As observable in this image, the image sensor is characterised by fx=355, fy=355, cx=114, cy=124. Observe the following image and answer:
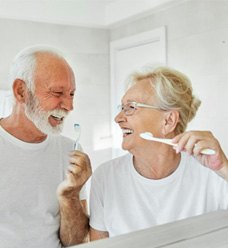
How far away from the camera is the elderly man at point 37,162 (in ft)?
1.19

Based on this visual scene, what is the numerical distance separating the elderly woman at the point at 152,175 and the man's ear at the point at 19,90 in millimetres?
113

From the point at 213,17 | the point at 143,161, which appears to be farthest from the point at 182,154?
the point at 213,17

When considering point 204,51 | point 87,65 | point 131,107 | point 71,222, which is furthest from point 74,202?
point 87,65

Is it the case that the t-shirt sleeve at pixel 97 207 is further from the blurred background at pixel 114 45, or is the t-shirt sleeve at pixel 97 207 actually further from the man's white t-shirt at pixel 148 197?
the blurred background at pixel 114 45

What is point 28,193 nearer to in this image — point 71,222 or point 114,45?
point 71,222

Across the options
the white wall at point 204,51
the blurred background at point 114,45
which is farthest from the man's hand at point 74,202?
the white wall at point 204,51

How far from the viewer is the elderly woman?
0.39 m

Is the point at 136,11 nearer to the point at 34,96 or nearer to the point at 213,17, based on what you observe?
the point at 213,17

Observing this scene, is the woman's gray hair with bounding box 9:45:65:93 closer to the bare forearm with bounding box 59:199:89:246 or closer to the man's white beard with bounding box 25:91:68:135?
the man's white beard with bounding box 25:91:68:135

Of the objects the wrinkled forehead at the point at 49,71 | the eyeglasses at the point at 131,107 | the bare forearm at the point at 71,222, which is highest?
the wrinkled forehead at the point at 49,71

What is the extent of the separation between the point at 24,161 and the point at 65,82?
0.31ft

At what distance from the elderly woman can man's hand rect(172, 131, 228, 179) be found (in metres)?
0.04

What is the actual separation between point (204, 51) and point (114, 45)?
237 millimetres

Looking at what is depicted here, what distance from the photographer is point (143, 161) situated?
42cm
